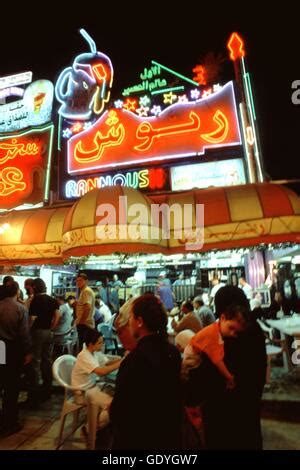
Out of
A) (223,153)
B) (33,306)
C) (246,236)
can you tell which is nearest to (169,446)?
(246,236)

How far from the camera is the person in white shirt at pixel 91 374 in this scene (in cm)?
417

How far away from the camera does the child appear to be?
282 cm

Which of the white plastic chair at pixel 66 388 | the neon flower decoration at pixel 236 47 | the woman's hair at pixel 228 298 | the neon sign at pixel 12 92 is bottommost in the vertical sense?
the white plastic chair at pixel 66 388

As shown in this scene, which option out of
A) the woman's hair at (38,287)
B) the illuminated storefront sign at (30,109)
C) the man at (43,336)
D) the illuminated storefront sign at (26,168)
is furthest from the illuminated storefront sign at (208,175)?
the illuminated storefront sign at (30,109)

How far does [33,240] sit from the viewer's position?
7246 mm

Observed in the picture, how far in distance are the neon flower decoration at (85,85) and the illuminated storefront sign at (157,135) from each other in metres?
0.61

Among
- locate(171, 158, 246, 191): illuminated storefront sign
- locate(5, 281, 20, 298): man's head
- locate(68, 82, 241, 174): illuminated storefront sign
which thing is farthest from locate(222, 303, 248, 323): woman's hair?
locate(68, 82, 241, 174): illuminated storefront sign

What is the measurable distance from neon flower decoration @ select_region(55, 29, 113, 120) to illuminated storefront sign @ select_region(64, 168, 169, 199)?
2110 millimetres

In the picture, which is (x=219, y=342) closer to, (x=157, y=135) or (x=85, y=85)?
(x=157, y=135)

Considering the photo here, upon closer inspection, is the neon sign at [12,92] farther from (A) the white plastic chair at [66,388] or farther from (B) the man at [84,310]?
(A) the white plastic chair at [66,388]

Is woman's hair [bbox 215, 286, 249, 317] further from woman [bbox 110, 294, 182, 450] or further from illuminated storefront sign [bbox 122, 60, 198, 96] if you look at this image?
illuminated storefront sign [bbox 122, 60, 198, 96]

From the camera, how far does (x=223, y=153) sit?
322 inches

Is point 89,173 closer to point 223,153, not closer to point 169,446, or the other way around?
point 223,153

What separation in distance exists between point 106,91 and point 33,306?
6.81m
